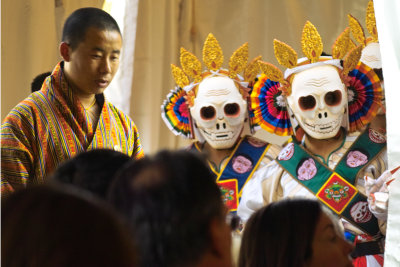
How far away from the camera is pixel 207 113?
8.79 ft

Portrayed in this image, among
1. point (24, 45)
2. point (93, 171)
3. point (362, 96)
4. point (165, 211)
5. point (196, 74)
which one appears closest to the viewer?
point (165, 211)

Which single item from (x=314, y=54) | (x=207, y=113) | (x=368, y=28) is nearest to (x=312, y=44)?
(x=314, y=54)

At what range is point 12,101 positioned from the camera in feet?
10.1

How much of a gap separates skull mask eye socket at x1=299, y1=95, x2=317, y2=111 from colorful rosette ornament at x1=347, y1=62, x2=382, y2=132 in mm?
150

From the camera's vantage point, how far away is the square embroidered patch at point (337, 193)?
2.40 metres

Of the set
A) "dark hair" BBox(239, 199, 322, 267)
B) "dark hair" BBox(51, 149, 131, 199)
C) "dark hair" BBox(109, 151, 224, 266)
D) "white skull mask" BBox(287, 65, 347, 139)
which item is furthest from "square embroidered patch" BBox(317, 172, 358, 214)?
"dark hair" BBox(109, 151, 224, 266)

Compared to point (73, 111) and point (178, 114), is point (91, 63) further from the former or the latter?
point (178, 114)

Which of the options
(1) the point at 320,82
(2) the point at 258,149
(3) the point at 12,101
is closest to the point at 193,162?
(1) the point at 320,82

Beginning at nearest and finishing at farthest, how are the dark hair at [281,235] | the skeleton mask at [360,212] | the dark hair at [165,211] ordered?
the dark hair at [165,211] → the dark hair at [281,235] → the skeleton mask at [360,212]

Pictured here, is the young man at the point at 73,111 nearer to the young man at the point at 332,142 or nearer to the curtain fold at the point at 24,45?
the young man at the point at 332,142

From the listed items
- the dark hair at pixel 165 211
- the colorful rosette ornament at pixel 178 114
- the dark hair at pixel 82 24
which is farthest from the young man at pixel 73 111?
the dark hair at pixel 165 211

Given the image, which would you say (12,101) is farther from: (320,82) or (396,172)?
(396,172)

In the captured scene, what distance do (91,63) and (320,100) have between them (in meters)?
0.94

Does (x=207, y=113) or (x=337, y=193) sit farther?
(x=207, y=113)
